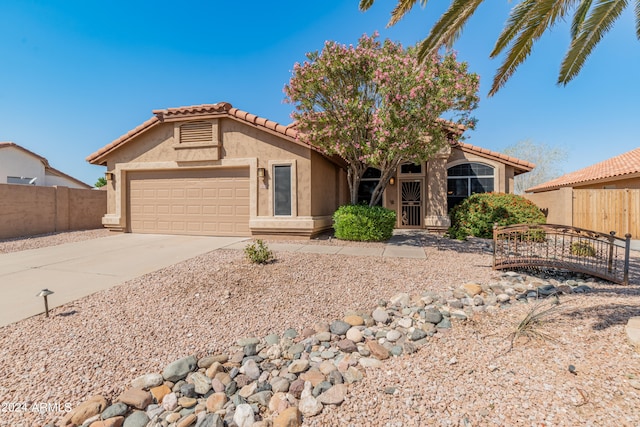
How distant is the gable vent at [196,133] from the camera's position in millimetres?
10242

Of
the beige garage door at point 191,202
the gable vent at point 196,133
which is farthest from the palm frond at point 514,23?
the gable vent at point 196,133

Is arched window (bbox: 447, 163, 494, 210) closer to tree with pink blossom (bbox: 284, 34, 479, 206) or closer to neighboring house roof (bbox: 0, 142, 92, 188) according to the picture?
tree with pink blossom (bbox: 284, 34, 479, 206)

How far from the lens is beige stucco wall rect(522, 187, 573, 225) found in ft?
40.1

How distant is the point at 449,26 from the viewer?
5.21m

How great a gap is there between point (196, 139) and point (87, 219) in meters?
7.77

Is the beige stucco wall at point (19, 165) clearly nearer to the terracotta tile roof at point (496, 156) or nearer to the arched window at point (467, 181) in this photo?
the arched window at point (467, 181)

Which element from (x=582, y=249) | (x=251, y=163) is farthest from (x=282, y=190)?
(x=582, y=249)

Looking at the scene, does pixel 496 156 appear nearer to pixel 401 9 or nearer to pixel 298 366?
pixel 401 9

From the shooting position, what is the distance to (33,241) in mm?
9453

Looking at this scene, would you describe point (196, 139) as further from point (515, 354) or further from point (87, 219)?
point (515, 354)

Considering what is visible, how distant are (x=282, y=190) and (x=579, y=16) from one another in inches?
323

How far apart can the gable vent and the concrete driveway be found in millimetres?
3560

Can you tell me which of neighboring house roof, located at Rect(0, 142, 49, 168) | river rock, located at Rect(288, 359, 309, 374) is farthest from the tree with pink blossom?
neighboring house roof, located at Rect(0, 142, 49, 168)

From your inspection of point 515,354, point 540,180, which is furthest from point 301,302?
point 540,180
